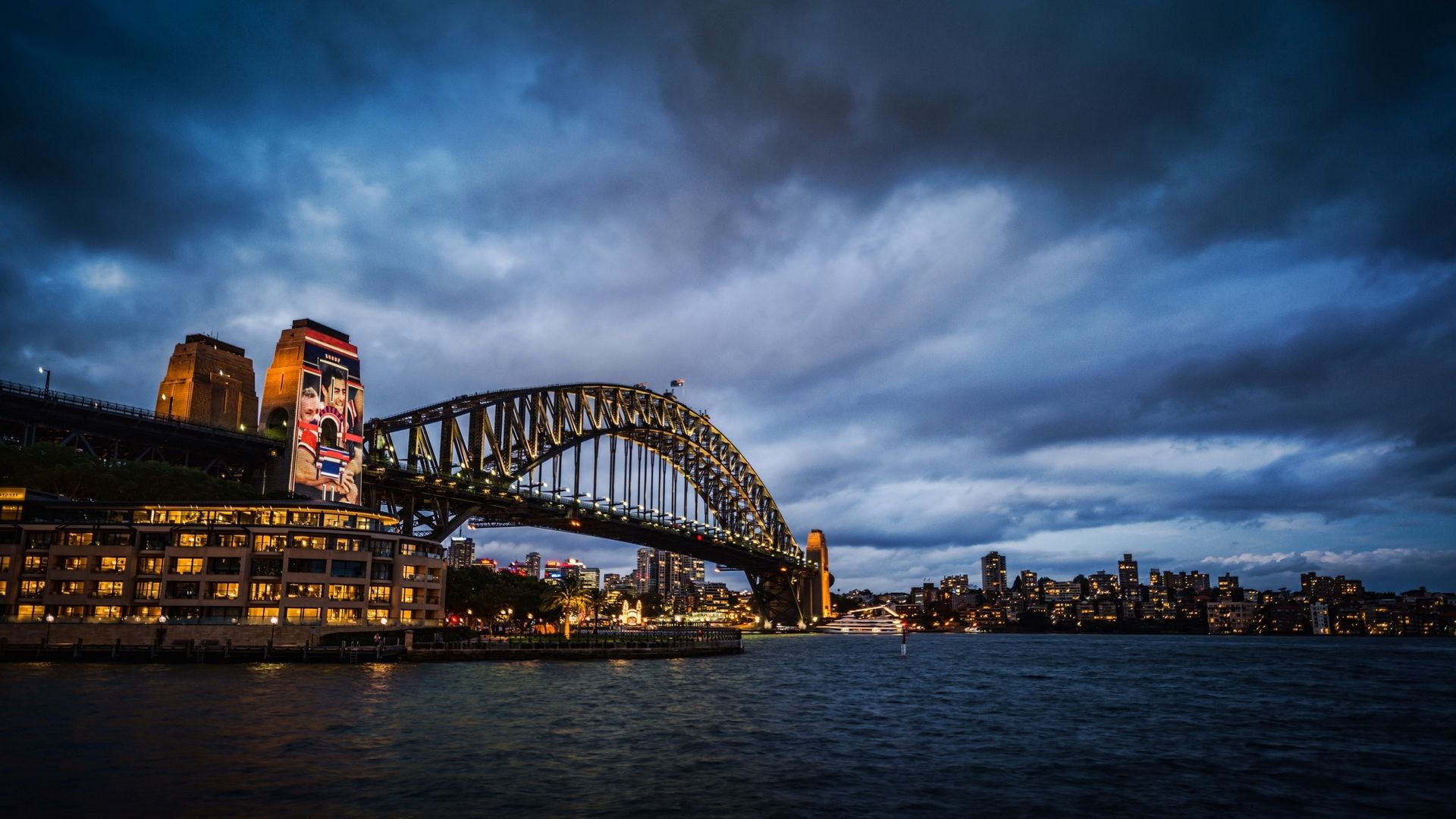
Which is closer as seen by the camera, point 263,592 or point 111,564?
point 111,564

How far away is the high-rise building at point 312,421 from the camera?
300 feet

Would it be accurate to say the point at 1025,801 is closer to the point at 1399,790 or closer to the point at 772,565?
the point at 1399,790

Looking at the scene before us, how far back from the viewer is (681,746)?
119ft

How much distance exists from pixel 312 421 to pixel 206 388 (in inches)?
1908

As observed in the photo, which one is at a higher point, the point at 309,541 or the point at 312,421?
the point at 312,421

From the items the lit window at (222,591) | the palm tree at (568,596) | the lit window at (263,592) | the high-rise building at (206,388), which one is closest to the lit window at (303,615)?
the lit window at (263,592)

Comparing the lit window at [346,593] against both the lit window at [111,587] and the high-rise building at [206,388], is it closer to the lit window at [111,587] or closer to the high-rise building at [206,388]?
the lit window at [111,587]

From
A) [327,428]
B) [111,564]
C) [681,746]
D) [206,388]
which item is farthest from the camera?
[206,388]

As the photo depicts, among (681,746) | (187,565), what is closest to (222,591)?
(187,565)

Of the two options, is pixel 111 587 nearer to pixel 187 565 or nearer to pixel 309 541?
pixel 187 565

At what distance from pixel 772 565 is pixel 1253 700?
128883 mm

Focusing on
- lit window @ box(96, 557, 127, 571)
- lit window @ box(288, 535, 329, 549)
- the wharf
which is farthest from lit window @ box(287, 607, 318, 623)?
lit window @ box(96, 557, 127, 571)

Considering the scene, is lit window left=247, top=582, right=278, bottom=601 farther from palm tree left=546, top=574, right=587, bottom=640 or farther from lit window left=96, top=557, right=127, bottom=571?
palm tree left=546, top=574, right=587, bottom=640

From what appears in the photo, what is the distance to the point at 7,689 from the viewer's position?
1834 inches
